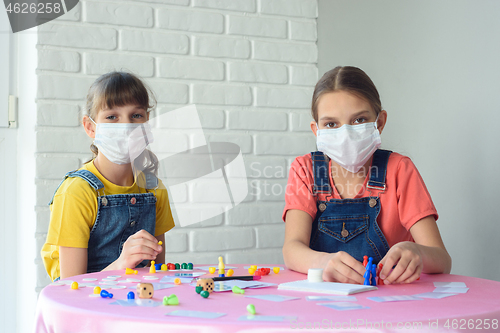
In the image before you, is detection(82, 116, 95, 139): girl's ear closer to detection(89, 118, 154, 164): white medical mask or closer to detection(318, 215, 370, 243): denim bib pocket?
detection(89, 118, 154, 164): white medical mask

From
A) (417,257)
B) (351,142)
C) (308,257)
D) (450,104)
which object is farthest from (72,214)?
(450,104)

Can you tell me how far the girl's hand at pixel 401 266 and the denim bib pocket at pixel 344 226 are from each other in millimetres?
298

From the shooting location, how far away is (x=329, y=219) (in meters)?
1.13

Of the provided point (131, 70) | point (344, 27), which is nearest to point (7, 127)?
point (131, 70)

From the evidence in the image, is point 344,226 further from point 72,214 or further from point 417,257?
point 72,214

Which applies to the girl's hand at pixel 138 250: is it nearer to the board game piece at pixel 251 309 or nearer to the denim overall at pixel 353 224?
the denim overall at pixel 353 224

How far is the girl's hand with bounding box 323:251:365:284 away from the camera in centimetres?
73

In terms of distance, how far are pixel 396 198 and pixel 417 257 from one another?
353 mm

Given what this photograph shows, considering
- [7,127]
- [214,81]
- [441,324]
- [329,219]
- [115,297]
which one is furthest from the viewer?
[214,81]

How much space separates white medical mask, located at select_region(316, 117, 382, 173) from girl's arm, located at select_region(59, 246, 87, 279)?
25.8 inches

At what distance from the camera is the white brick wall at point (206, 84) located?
1473mm

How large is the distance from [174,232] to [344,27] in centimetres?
98

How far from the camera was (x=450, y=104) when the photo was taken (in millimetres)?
1190

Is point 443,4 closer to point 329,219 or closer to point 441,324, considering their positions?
point 329,219
